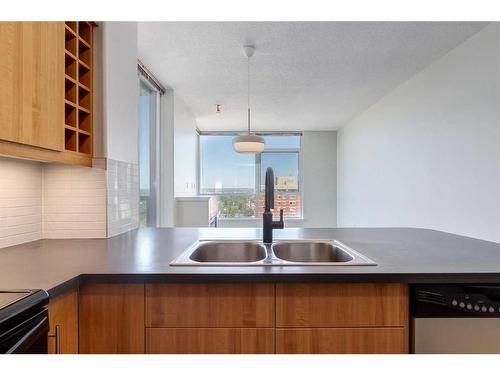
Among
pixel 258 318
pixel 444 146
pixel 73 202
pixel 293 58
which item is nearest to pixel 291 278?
pixel 258 318

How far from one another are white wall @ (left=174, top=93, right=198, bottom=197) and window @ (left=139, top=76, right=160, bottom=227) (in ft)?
1.02

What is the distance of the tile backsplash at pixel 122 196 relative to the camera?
167cm

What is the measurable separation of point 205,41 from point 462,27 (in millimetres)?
2027

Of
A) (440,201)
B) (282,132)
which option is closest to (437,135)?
(440,201)

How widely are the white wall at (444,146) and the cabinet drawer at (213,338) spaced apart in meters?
2.14

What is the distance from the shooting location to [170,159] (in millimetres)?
3762

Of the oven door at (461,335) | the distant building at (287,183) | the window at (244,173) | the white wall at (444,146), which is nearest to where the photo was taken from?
the oven door at (461,335)

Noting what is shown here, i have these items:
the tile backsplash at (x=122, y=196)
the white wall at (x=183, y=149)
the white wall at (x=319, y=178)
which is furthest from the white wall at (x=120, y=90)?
the white wall at (x=319, y=178)

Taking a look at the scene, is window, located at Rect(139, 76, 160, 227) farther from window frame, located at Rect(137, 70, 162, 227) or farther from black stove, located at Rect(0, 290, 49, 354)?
black stove, located at Rect(0, 290, 49, 354)

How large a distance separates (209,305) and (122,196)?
43.4 inches

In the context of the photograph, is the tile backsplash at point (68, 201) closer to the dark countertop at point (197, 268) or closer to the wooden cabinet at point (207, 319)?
the dark countertop at point (197, 268)

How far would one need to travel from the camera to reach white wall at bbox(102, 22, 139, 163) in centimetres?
160

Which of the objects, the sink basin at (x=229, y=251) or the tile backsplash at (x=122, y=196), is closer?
the sink basin at (x=229, y=251)

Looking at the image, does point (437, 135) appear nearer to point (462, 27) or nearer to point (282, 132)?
point (462, 27)
